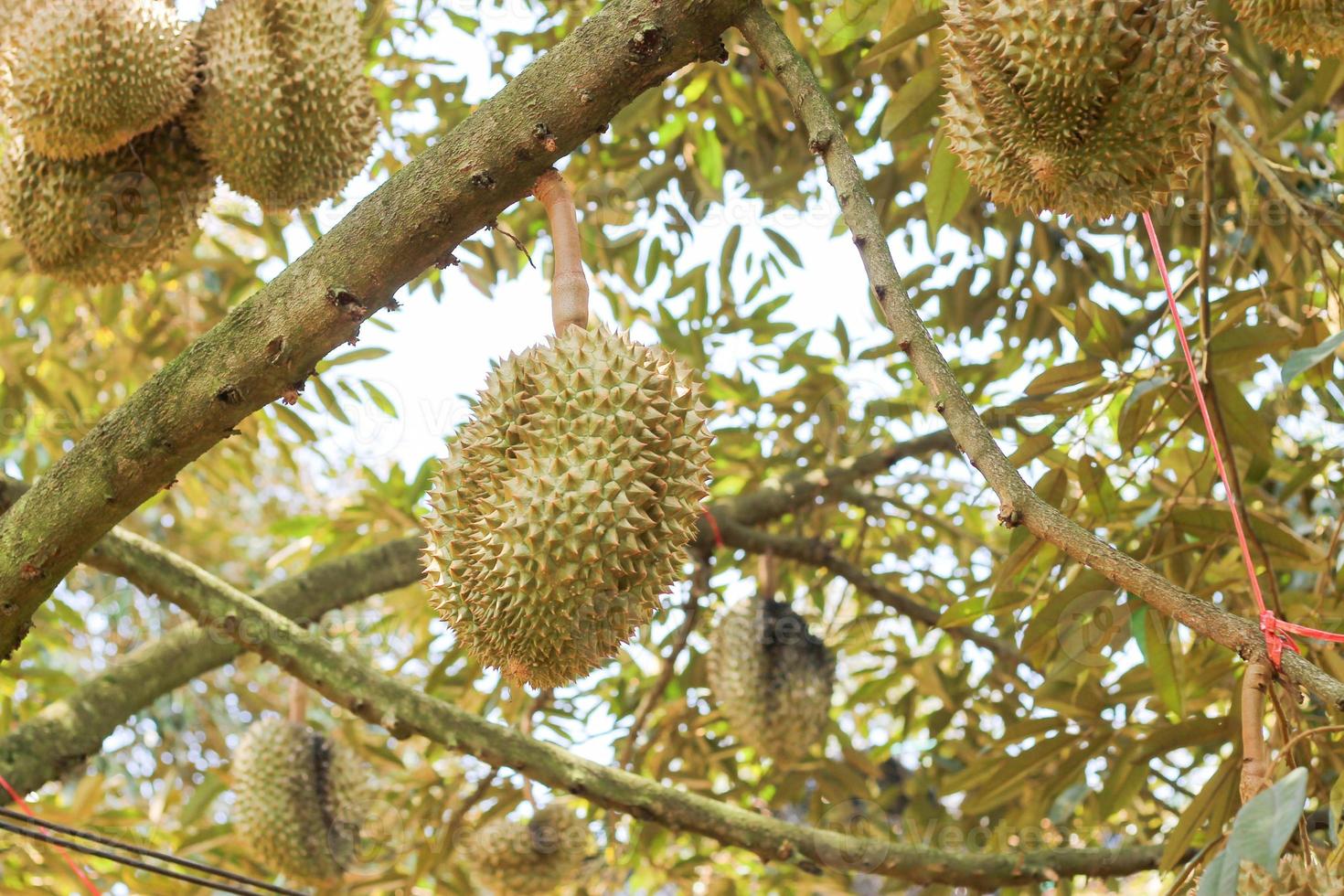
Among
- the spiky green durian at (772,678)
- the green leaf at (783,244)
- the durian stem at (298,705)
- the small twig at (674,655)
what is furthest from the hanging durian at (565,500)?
the green leaf at (783,244)

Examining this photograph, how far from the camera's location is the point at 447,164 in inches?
55.7

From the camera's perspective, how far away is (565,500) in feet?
4.41

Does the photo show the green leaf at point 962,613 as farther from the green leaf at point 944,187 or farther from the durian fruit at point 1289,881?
the durian fruit at point 1289,881

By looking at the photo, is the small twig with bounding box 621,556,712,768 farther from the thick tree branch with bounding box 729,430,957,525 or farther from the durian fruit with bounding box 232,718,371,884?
the durian fruit with bounding box 232,718,371,884

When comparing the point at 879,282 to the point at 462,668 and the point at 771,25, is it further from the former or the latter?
the point at 462,668

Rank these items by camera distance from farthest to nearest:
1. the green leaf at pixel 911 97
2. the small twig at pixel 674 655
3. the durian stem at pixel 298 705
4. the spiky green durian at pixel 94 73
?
the durian stem at pixel 298 705
the small twig at pixel 674 655
the green leaf at pixel 911 97
the spiky green durian at pixel 94 73

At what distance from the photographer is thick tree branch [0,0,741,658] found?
1406 mm

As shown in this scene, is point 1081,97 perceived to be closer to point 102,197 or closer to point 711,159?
point 102,197

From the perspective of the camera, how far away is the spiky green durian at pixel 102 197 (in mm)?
2252

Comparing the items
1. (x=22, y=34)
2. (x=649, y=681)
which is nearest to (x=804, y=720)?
(x=649, y=681)

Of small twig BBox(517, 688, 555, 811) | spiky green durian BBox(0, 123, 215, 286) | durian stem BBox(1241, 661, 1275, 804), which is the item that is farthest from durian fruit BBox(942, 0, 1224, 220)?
small twig BBox(517, 688, 555, 811)

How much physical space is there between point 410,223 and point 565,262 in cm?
22

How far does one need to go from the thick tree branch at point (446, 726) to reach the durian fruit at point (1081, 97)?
133cm

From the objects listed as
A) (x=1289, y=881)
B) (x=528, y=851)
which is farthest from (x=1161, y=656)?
(x=528, y=851)
